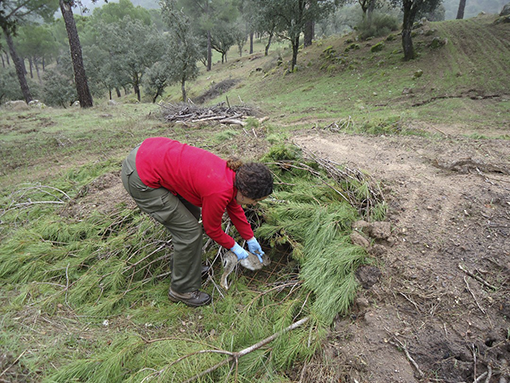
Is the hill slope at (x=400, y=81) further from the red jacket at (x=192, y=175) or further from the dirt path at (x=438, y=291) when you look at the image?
the red jacket at (x=192, y=175)

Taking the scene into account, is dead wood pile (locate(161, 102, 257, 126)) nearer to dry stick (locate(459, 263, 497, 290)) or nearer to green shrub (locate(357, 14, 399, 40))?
dry stick (locate(459, 263, 497, 290))

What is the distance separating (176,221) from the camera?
78.5 inches

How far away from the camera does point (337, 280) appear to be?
1980 millimetres

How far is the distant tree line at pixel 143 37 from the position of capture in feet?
37.4

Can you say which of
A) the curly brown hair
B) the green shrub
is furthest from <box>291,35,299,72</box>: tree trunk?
the curly brown hair

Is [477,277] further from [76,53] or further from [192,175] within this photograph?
[76,53]

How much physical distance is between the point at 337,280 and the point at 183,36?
1407 centimetres

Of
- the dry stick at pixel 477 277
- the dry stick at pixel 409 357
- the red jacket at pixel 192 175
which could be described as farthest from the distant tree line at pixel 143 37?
the dry stick at pixel 409 357

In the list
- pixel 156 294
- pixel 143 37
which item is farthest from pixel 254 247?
pixel 143 37

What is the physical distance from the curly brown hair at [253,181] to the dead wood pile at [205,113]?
5965mm

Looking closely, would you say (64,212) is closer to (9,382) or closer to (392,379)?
(9,382)

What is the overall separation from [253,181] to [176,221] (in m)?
0.73

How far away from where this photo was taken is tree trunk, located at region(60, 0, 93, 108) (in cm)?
985

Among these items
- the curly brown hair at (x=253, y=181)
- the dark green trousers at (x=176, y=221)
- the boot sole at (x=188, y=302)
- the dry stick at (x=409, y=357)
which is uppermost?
the curly brown hair at (x=253, y=181)
